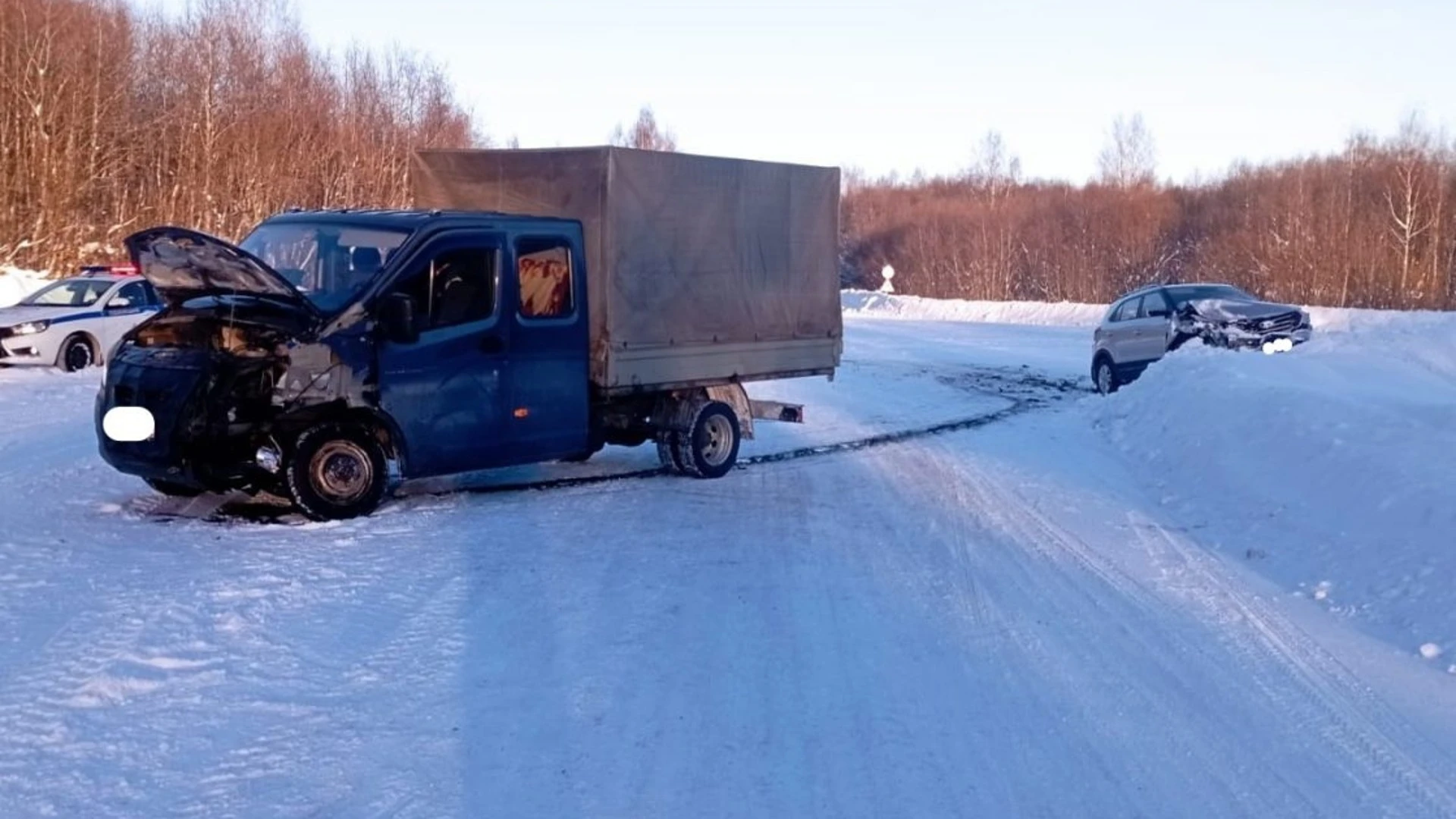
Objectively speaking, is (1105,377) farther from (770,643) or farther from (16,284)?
(16,284)

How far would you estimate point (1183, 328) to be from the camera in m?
23.4

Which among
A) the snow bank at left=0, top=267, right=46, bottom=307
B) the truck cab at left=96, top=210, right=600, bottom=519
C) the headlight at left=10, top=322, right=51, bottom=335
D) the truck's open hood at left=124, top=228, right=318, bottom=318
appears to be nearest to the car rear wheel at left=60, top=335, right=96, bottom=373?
the headlight at left=10, top=322, right=51, bottom=335

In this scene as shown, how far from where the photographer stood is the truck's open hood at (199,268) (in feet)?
32.5

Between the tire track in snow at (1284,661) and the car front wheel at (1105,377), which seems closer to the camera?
the tire track in snow at (1284,661)

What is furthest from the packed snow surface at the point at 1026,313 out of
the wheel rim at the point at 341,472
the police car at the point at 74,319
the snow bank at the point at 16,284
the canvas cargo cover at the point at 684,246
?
the wheel rim at the point at 341,472

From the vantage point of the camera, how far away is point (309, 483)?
10.3 m

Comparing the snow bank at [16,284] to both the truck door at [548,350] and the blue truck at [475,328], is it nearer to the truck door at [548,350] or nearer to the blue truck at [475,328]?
the blue truck at [475,328]

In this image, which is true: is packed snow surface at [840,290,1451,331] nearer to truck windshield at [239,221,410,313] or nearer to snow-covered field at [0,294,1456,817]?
snow-covered field at [0,294,1456,817]

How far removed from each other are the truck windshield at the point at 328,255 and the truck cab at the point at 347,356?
0.05 feet

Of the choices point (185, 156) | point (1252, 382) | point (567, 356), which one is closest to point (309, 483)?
point (567, 356)

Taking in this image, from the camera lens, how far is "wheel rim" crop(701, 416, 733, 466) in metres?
13.5

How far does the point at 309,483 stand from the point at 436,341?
143 cm

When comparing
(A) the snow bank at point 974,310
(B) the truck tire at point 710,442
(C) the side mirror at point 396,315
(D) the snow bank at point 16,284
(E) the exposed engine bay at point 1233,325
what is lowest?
(A) the snow bank at point 974,310

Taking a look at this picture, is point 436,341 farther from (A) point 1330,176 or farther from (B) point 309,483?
(A) point 1330,176
